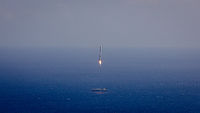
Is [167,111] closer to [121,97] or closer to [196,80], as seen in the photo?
[121,97]

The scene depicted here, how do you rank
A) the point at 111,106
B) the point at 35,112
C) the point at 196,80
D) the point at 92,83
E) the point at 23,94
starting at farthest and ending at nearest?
1. the point at 196,80
2. the point at 92,83
3. the point at 23,94
4. the point at 111,106
5. the point at 35,112

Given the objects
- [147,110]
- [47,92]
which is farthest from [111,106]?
[47,92]

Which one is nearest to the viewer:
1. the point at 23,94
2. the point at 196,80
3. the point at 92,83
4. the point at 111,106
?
the point at 111,106

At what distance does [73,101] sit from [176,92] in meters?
38.1

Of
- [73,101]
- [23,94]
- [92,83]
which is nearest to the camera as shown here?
[73,101]

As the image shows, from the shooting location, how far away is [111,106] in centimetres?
8425

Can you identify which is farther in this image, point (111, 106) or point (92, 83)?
point (92, 83)

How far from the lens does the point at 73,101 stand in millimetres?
90562

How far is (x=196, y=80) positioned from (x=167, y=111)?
60.4 metres

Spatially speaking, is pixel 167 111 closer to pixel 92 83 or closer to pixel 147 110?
pixel 147 110

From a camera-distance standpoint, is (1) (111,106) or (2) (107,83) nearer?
(1) (111,106)

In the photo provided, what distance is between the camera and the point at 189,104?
285ft

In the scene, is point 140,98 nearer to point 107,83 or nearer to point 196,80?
point 107,83

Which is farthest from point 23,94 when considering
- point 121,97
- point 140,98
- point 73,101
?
point 140,98
